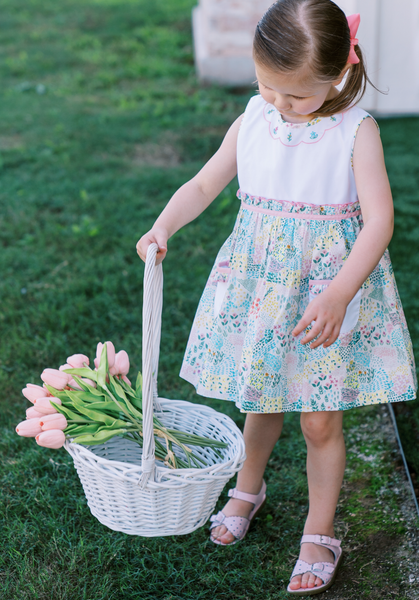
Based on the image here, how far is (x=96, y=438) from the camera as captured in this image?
1.52m

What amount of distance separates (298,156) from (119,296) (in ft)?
5.60

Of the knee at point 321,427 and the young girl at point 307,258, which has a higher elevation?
the young girl at point 307,258

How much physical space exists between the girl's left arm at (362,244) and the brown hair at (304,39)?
19 cm

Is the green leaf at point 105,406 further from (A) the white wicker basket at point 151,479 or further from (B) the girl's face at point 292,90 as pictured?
(B) the girl's face at point 292,90

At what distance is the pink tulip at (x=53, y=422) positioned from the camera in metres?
1.52

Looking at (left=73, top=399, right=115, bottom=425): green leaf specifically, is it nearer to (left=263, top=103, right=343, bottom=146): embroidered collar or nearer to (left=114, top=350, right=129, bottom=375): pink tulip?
(left=114, top=350, right=129, bottom=375): pink tulip

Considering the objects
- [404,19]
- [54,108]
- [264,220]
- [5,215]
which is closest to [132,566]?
[264,220]

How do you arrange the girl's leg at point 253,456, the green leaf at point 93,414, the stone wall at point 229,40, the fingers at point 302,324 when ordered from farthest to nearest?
the stone wall at point 229,40, the girl's leg at point 253,456, the green leaf at point 93,414, the fingers at point 302,324

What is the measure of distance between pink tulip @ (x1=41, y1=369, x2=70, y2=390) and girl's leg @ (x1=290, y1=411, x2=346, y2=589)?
648 millimetres

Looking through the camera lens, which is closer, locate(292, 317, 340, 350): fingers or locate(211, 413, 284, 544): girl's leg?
locate(292, 317, 340, 350): fingers

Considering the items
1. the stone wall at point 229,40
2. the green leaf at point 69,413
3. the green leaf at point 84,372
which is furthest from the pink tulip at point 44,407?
the stone wall at point 229,40

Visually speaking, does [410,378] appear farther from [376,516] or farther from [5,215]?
[5,215]

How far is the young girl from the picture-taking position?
4.67 feet

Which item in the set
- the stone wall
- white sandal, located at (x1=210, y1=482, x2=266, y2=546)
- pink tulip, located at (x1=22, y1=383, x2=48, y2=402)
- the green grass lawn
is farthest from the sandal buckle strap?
the stone wall
